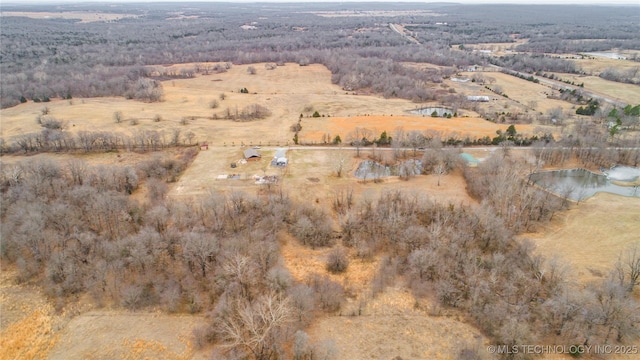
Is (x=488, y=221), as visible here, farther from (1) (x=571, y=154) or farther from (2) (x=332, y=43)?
(2) (x=332, y=43)

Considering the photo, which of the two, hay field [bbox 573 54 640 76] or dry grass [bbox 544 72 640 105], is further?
hay field [bbox 573 54 640 76]

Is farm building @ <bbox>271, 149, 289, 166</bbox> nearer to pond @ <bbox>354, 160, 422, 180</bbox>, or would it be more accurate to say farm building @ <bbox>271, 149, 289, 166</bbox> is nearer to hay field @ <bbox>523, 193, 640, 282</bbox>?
pond @ <bbox>354, 160, 422, 180</bbox>

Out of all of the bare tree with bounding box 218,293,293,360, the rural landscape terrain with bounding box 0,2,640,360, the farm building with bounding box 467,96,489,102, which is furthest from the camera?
the farm building with bounding box 467,96,489,102

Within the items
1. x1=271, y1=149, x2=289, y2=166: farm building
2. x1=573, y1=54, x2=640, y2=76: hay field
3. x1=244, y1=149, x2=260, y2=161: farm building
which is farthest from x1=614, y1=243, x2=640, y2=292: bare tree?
x1=573, y1=54, x2=640, y2=76: hay field

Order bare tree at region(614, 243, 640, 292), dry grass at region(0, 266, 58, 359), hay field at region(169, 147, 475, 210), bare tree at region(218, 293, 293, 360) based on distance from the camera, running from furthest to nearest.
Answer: hay field at region(169, 147, 475, 210), bare tree at region(614, 243, 640, 292), dry grass at region(0, 266, 58, 359), bare tree at region(218, 293, 293, 360)

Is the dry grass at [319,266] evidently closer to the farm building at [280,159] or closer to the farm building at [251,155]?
the farm building at [280,159]

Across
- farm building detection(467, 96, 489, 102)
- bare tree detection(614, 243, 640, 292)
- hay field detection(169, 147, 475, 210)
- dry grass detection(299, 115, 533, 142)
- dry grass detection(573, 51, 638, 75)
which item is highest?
dry grass detection(573, 51, 638, 75)

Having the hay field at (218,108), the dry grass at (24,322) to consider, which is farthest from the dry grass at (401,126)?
the dry grass at (24,322)
